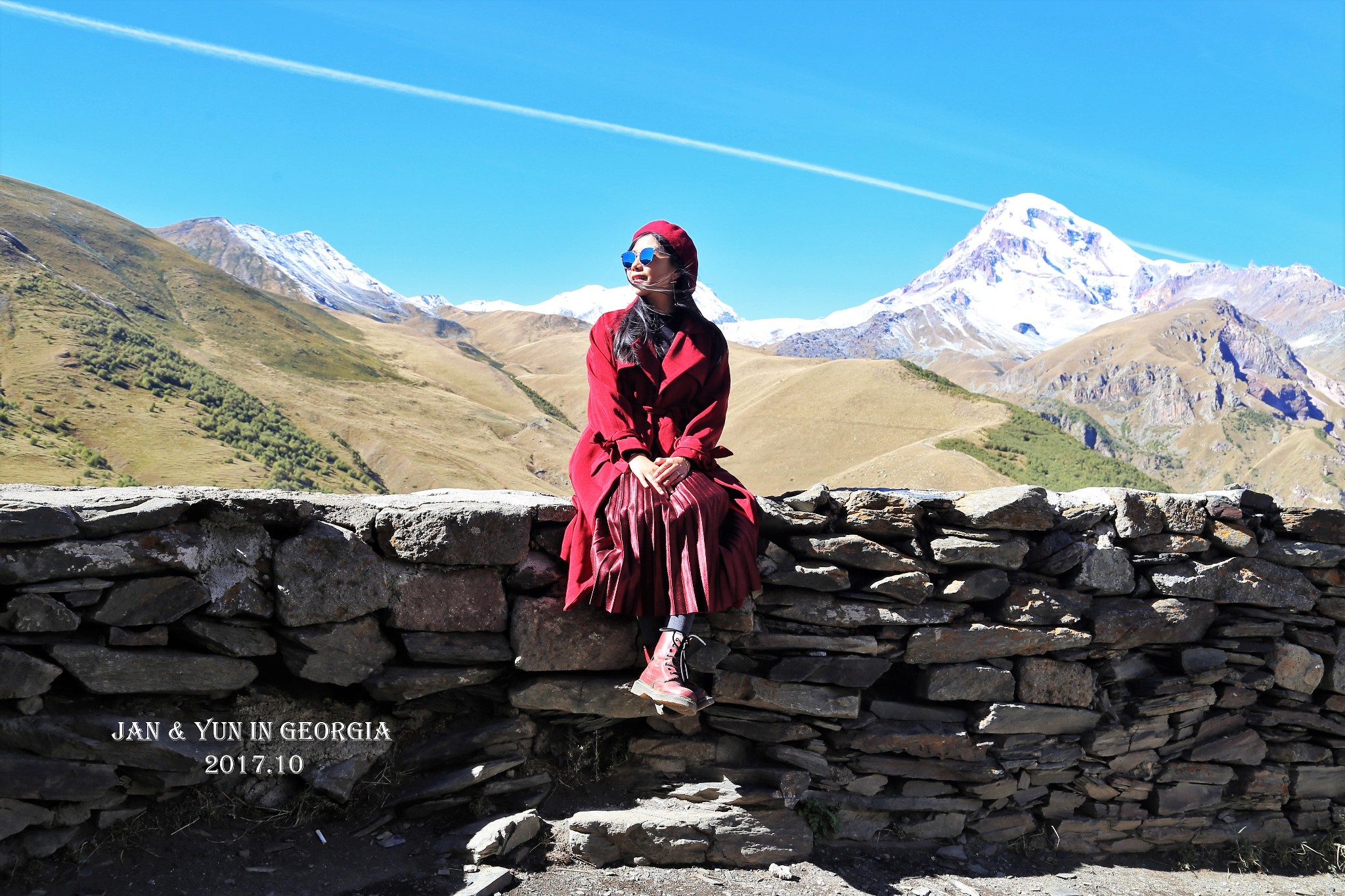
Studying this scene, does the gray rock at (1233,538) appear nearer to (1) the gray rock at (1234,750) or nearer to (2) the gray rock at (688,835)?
(1) the gray rock at (1234,750)

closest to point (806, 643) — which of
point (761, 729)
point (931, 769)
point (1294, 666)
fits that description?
point (761, 729)

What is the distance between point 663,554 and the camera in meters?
4.29

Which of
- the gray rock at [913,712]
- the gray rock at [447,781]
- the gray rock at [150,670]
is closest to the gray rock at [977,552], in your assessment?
the gray rock at [913,712]

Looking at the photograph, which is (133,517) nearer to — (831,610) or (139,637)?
(139,637)

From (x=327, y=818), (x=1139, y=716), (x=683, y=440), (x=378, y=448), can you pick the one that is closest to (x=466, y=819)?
(x=327, y=818)

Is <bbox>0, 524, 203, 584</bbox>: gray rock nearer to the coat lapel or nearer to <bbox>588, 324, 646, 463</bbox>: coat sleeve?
<bbox>588, 324, 646, 463</bbox>: coat sleeve

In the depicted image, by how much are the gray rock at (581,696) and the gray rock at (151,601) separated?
1.63 m

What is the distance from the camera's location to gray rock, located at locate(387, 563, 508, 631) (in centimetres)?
427

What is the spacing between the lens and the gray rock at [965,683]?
16.3 feet

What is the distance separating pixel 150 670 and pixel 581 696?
205 cm

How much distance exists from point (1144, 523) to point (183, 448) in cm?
3211

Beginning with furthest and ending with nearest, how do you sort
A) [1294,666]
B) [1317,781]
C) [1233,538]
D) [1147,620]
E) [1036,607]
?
[1317,781] → [1294,666] → [1233,538] → [1147,620] → [1036,607]

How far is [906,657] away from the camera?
491 centimetres

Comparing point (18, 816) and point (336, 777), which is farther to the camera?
point (336, 777)
